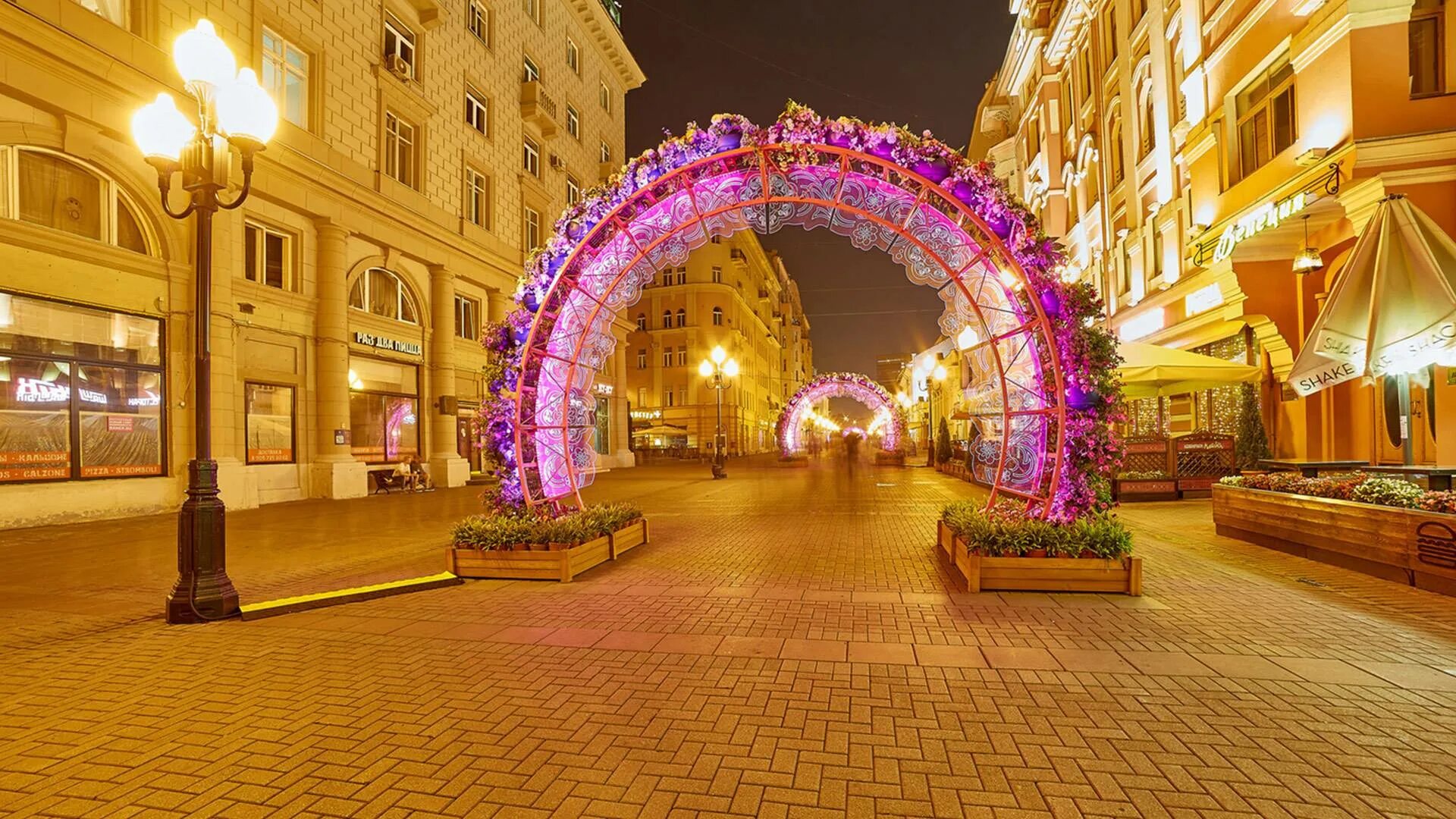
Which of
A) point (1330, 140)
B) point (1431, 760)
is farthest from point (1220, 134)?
point (1431, 760)

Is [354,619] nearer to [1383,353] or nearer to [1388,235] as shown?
[1383,353]

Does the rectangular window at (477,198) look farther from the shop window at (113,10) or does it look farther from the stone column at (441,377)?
the shop window at (113,10)

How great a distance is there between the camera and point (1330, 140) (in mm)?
12016

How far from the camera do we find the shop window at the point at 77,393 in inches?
483

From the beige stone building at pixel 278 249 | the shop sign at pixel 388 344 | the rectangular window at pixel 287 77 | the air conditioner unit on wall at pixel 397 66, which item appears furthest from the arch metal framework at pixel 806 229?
the air conditioner unit on wall at pixel 397 66

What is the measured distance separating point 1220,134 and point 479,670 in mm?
18830

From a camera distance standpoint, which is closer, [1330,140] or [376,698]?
[376,698]

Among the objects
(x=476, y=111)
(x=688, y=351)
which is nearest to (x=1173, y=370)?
(x=476, y=111)

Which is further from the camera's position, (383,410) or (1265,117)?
(383,410)

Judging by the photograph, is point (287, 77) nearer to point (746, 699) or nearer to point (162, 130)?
point (162, 130)

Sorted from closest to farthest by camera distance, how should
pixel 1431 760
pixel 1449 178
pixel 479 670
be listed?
pixel 1431 760 < pixel 479 670 < pixel 1449 178

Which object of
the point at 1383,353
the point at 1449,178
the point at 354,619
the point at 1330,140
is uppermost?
the point at 1330,140

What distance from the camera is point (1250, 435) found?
13781 millimetres

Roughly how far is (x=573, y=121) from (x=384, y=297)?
618 inches
